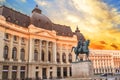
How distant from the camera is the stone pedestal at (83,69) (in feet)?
74.7

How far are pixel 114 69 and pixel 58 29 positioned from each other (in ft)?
162

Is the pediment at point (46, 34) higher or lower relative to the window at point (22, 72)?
higher

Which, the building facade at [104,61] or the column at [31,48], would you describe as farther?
the building facade at [104,61]

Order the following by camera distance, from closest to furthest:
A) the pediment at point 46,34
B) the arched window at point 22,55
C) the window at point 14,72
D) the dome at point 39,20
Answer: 1. the window at point 14,72
2. the arched window at point 22,55
3. the pediment at point 46,34
4. the dome at point 39,20

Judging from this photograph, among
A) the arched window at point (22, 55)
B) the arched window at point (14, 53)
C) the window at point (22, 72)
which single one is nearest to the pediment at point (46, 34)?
the arched window at point (22, 55)

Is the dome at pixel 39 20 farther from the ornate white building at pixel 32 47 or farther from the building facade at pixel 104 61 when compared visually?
the building facade at pixel 104 61

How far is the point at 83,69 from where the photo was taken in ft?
75.9

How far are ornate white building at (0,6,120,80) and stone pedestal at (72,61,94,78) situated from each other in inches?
606

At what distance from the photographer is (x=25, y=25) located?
41.4 meters

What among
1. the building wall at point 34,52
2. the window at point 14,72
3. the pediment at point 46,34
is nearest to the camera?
the building wall at point 34,52

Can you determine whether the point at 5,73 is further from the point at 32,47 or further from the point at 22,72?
the point at 32,47

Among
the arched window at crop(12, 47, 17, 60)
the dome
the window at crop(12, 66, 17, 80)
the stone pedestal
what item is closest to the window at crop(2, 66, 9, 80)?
the window at crop(12, 66, 17, 80)

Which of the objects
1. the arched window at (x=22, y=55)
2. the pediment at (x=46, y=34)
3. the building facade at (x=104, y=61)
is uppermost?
the pediment at (x=46, y=34)

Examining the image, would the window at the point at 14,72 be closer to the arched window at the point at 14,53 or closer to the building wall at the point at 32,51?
the building wall at the point at 32,51
